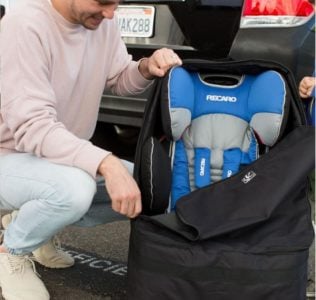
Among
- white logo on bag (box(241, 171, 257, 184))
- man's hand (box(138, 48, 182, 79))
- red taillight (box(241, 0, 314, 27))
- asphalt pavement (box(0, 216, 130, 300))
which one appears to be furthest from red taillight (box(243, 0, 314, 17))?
asphalt pavement (box(0, 216, 130, 300))

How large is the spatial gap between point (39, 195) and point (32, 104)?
32 cm

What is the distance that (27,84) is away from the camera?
6.55ft

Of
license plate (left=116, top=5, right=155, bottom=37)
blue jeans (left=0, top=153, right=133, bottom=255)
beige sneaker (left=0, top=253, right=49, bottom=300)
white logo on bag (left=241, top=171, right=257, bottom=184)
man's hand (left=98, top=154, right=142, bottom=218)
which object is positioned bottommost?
beige sneaker (left=0, top=253, right=49, bottom=300)

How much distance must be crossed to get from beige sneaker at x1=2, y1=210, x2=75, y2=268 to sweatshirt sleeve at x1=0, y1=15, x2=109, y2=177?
688mm

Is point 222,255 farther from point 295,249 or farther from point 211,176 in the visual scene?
point 211,176

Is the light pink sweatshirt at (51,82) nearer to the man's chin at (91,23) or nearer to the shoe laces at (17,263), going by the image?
the man's chin at (91,23)

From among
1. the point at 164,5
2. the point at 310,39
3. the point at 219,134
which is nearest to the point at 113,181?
the point at 219,134

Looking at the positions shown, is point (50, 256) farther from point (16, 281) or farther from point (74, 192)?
point (74, 192)

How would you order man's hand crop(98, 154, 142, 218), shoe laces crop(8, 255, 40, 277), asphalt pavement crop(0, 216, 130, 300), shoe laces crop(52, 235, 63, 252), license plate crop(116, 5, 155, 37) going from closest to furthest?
man's hand crop(98, 154, 142, 218) < shoe laces crop(8, 255, 40, 277) < asphalt pavement crop(0, 216, 130, 300) < shoe laces crop(52, 235, 63, 252) < license plate crop(116, 5, 155, 37)

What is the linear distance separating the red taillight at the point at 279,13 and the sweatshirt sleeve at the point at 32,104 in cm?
106

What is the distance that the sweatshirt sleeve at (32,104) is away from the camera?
6.43 feet

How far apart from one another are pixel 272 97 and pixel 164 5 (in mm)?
1206

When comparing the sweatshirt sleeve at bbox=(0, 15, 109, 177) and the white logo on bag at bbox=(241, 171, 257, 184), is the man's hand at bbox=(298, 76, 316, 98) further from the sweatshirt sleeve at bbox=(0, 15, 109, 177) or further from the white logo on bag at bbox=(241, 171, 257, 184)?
the sweatshirt sleeve at bbox=(0, 15, 109, 177)

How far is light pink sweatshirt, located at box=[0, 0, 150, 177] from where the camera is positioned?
6.46 feet
